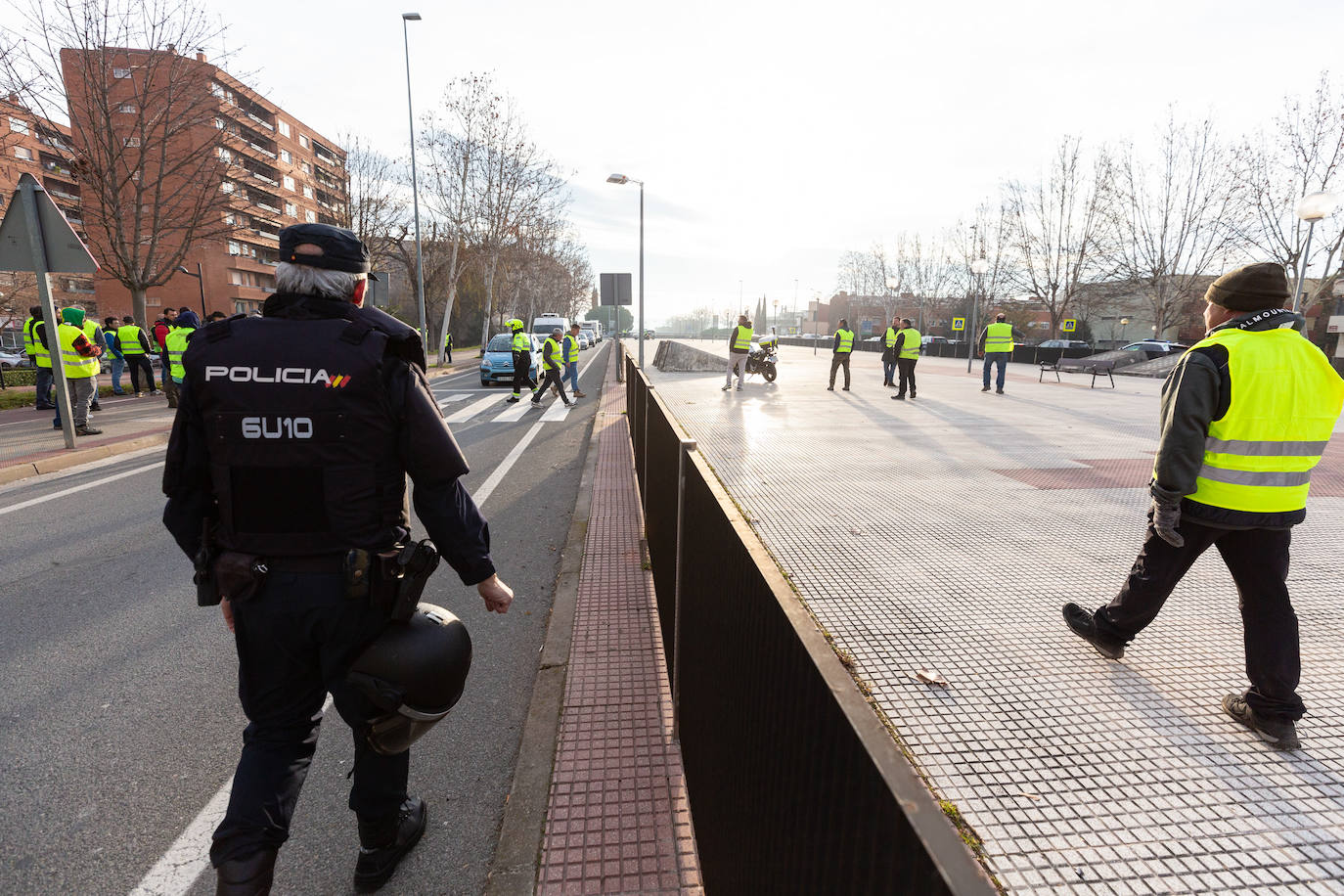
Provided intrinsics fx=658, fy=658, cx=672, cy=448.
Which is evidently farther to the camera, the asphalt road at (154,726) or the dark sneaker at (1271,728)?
the dark sneaker at (1271,728)

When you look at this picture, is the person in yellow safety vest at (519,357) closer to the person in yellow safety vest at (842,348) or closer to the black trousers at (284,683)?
the person in yellow safety vest at (842,348)

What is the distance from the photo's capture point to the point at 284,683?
6.19 ft

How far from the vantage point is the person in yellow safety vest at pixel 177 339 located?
1133 cm

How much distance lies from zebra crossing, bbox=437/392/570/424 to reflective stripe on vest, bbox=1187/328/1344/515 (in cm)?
1131

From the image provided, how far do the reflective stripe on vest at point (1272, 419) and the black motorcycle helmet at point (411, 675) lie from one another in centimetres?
303

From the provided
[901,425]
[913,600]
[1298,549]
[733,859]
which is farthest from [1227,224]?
[733,859]

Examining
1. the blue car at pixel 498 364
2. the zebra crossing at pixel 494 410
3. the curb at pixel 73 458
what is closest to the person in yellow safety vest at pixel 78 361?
the curb at pixel 73 458

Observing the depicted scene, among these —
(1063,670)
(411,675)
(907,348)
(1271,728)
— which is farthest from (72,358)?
(907,348)

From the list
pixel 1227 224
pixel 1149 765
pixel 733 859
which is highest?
pixel 1227 224

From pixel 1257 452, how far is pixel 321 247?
3495 millimetres

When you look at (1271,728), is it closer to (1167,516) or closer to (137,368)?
(1167,516)

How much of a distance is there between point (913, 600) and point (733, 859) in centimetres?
262

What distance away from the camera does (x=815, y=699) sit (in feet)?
3.52

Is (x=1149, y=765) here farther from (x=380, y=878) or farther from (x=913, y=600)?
(x=380, y=878)
